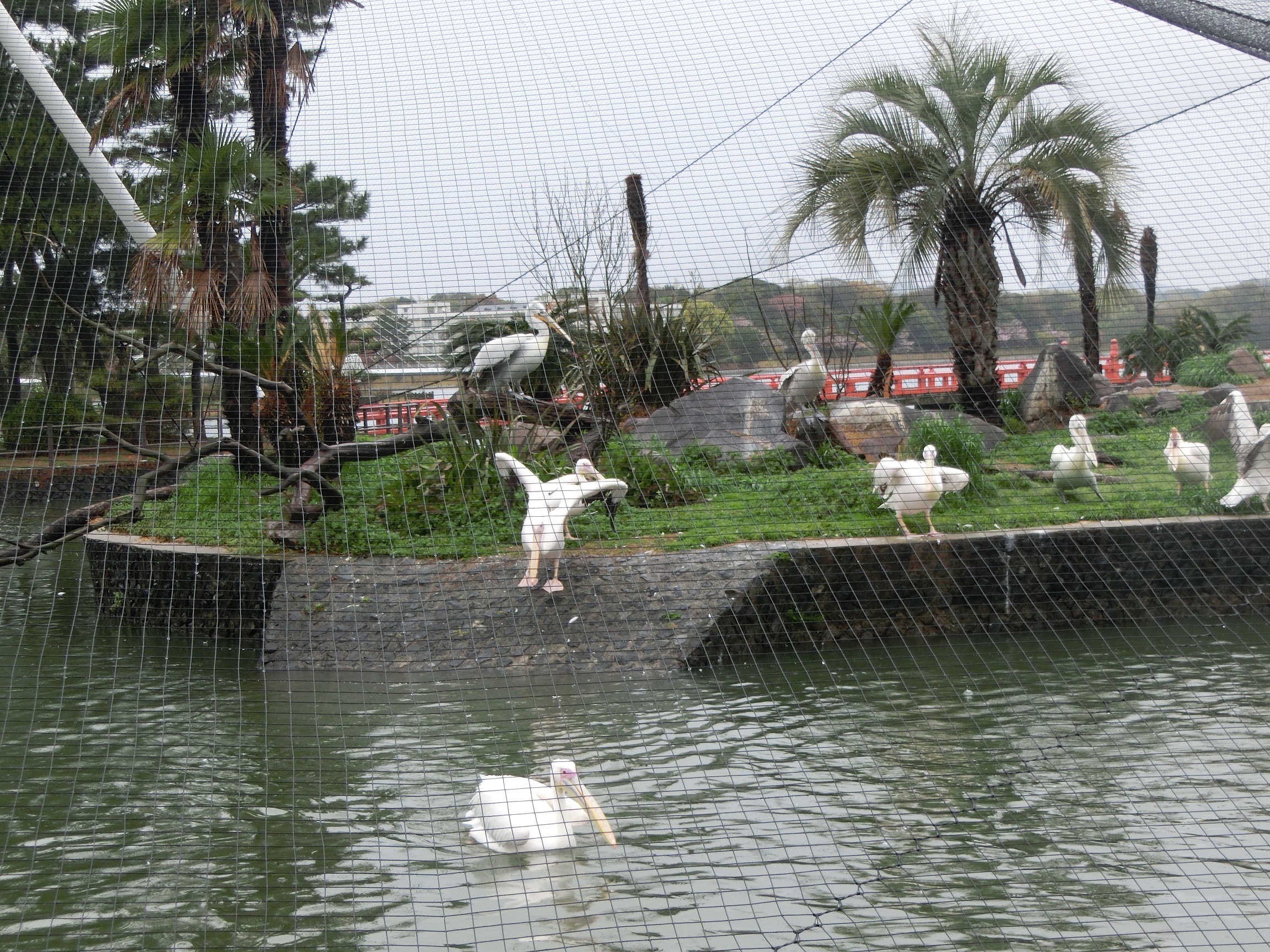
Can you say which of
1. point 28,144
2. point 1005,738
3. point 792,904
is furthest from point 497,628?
point 28,144

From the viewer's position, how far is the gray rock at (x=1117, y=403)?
823 centimetres

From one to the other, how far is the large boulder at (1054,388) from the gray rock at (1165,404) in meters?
0.39

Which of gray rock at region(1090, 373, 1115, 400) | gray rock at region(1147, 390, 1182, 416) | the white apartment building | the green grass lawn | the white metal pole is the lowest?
the green grass lawn

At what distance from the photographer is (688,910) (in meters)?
2.54

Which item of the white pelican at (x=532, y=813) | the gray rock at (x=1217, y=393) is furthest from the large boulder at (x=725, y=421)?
the white pelican at (x=532, y=813)

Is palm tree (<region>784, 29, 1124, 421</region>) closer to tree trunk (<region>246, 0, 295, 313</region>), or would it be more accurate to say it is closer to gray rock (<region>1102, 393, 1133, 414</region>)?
gray rock (<region>1102, 393, 1133, 414</region>)

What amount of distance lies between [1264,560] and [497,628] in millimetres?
3596

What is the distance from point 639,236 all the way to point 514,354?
1.75 metres

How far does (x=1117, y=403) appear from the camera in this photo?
8430 millimetres

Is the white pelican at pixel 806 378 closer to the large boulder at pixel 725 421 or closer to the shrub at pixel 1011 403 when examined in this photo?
the large boulder at pixel 725 421

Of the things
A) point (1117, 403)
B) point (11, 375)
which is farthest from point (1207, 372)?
point (11, 375)

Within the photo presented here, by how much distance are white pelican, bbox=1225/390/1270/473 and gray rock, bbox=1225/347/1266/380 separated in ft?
5.68

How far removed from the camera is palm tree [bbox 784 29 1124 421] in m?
6.73

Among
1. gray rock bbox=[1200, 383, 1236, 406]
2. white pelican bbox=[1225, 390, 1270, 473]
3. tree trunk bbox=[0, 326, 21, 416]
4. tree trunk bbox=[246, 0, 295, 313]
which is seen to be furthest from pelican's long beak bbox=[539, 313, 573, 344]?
gray rock bbox=[1200, 383, 1236, 406]
